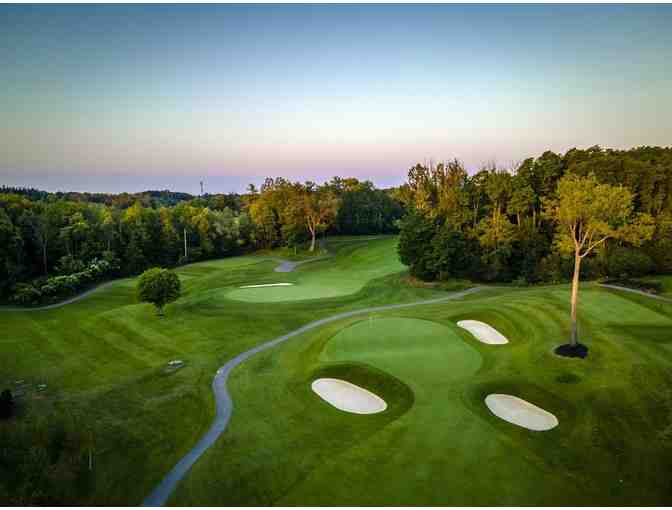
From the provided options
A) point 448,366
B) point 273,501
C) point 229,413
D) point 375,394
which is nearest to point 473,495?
point 273,501

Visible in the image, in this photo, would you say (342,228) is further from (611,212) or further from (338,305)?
(611,212)

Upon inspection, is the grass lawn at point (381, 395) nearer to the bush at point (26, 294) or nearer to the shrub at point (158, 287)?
the shrub at point (158, 287)

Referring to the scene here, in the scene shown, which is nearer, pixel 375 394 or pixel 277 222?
pixel 375 394

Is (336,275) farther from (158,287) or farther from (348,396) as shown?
(348,396)

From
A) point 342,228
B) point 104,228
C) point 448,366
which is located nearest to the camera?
point 448,366

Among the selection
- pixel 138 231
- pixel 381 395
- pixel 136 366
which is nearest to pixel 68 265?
pixel 138 231

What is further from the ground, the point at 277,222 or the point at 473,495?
the point at 277,222

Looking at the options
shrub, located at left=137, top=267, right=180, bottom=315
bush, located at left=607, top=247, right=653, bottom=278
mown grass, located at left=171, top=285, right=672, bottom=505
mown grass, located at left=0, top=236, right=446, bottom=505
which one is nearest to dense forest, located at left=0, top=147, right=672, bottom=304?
bush, located at left=607, top=247, right=653, bottom=278
